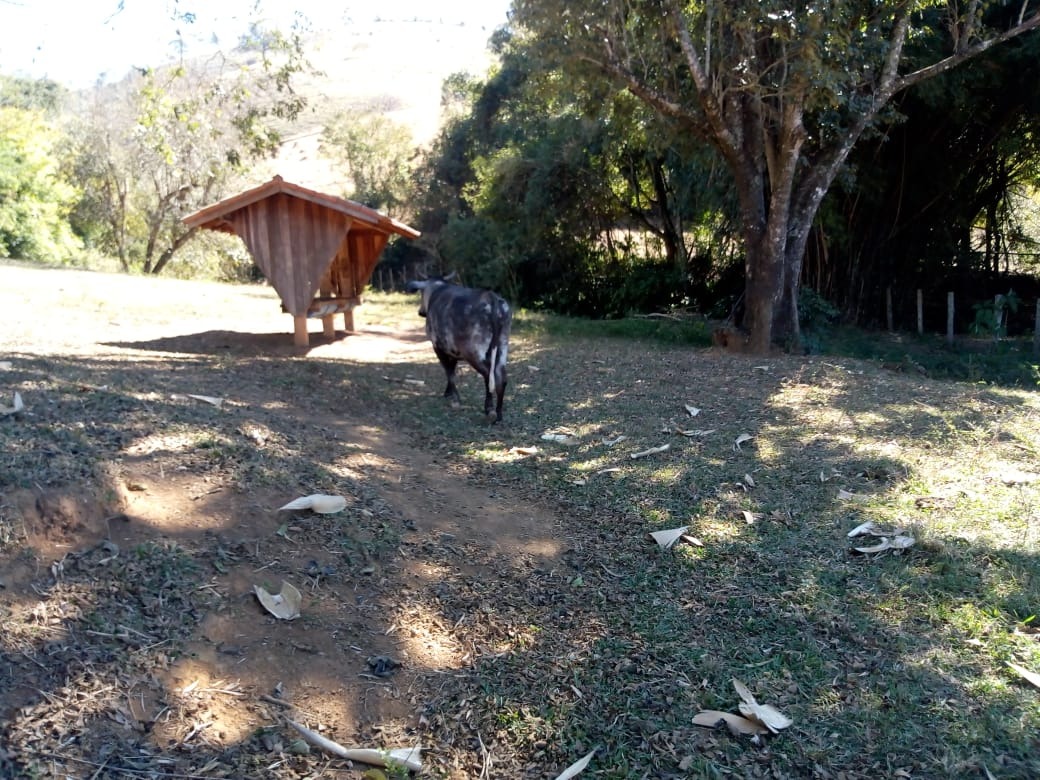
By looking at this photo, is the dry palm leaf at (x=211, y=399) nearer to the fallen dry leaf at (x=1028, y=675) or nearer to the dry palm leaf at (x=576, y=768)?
the dry palm leaf at (x=576, y=768)

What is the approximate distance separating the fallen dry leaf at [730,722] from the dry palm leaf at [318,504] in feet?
7.84

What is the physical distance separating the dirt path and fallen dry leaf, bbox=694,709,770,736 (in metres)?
1.04

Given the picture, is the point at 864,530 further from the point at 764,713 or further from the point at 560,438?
the point at 560,438

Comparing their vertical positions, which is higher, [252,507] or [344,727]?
[252,507]

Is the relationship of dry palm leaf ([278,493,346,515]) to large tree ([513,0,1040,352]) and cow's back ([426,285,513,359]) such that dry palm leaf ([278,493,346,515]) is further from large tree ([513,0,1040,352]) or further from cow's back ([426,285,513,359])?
large tree ([513,0,1040,352])

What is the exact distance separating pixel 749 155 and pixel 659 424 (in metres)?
5.77

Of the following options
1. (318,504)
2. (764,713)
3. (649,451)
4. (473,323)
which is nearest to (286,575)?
(318,504)

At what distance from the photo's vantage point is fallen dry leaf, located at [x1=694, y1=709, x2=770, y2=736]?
3365 millimetres

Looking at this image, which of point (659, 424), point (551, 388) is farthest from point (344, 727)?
point (551, 388)

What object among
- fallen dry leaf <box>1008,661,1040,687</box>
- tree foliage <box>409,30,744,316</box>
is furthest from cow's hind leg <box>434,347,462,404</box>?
tree foliage <box>409,30,744,316</box>

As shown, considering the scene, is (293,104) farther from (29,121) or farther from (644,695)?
(29,121)

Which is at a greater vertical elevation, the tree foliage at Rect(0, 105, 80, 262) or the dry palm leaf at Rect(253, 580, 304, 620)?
the tree foliage at Rect(0, 105, 80, 262)

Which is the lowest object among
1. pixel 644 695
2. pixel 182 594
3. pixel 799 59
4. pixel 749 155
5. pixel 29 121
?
pixel 644 695

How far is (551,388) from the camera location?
33.1ft
